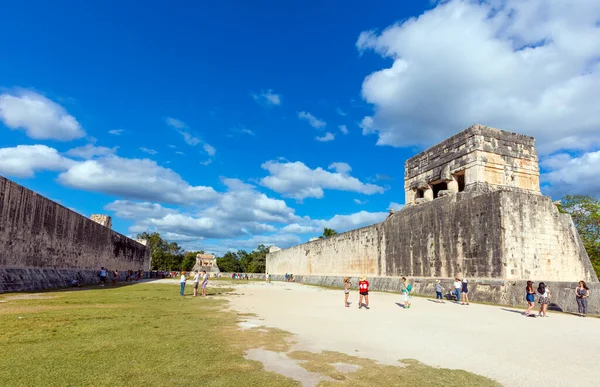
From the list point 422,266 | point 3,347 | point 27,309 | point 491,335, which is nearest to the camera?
point 3,347

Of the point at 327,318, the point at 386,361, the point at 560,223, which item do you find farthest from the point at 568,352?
the point at 560,223

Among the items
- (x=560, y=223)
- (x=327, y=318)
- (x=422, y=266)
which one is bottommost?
(x=327, y=318)

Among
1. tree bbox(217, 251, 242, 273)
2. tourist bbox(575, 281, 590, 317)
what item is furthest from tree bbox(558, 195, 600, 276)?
tree bbox(217, 251, 242, 273)

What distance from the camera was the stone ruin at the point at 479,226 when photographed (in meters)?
13.4

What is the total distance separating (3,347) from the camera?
4.88m

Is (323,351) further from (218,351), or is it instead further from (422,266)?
(422,266)

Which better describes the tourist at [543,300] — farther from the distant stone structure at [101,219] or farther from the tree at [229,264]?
the tree at [229,264]

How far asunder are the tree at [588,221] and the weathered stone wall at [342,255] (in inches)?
440

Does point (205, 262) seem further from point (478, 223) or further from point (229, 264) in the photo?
point (478, 223)

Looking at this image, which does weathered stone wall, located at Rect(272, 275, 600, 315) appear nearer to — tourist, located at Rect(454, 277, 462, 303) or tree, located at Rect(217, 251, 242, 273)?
tourist, located at Rect(454, 277, 462, 303)

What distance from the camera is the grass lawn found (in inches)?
147

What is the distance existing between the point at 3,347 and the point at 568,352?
7891mm

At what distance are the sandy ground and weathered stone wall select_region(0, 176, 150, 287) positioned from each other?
12523mm

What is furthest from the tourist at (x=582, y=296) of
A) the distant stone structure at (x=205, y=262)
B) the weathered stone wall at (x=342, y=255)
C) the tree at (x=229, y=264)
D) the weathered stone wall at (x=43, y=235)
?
the tree at (x=229, y=264)
